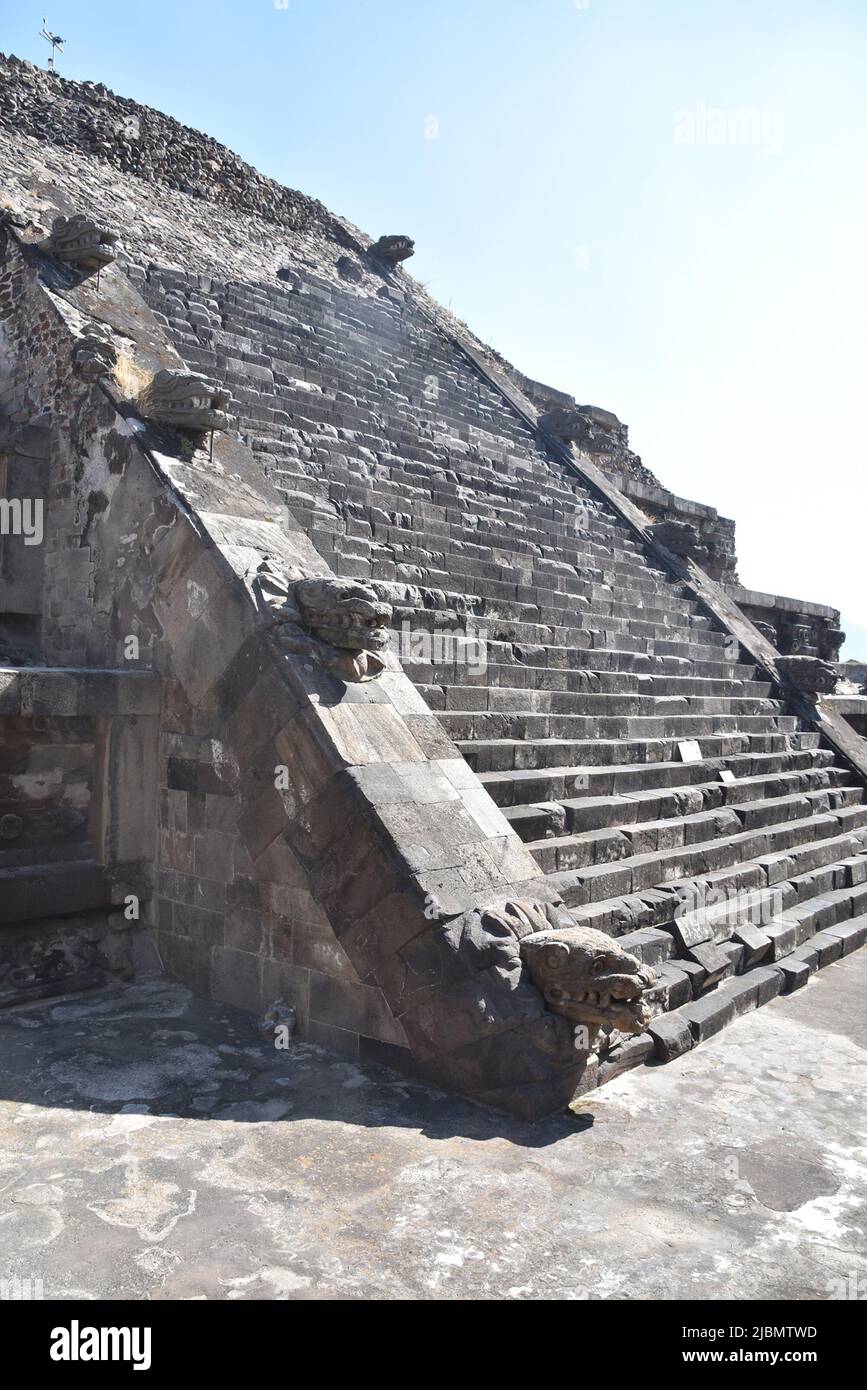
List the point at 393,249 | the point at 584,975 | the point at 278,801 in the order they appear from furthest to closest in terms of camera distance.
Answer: the point at 393,249 → the point at 278,801 → the point at 584,975

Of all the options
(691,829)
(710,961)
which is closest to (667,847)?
(691,829)

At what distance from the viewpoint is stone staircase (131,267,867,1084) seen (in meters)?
6.77

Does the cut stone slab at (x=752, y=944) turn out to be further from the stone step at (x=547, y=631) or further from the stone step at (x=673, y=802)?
the stone step at (x=547, y=631)

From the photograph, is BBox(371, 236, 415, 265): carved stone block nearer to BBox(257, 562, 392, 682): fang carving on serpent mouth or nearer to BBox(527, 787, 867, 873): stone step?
BBox(527, 787, 867, 873): stone step

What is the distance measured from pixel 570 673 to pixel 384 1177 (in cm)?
521

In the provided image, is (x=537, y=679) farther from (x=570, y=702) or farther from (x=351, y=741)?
(x=351, y=741)

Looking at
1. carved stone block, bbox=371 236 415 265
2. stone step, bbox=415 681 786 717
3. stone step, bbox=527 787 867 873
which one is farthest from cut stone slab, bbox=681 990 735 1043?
carved stone block, bbox=371 236 415 265

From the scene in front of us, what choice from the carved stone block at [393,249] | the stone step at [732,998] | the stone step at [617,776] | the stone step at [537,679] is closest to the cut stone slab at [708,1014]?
the stone step at [732,998]

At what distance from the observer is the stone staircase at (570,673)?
6773mm

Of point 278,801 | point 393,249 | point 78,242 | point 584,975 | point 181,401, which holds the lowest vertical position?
point 584,975

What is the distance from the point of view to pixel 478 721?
7125 millimetres

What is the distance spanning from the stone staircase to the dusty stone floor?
82 centimetres

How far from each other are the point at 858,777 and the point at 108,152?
534 inches

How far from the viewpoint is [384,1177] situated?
13.0 ft
